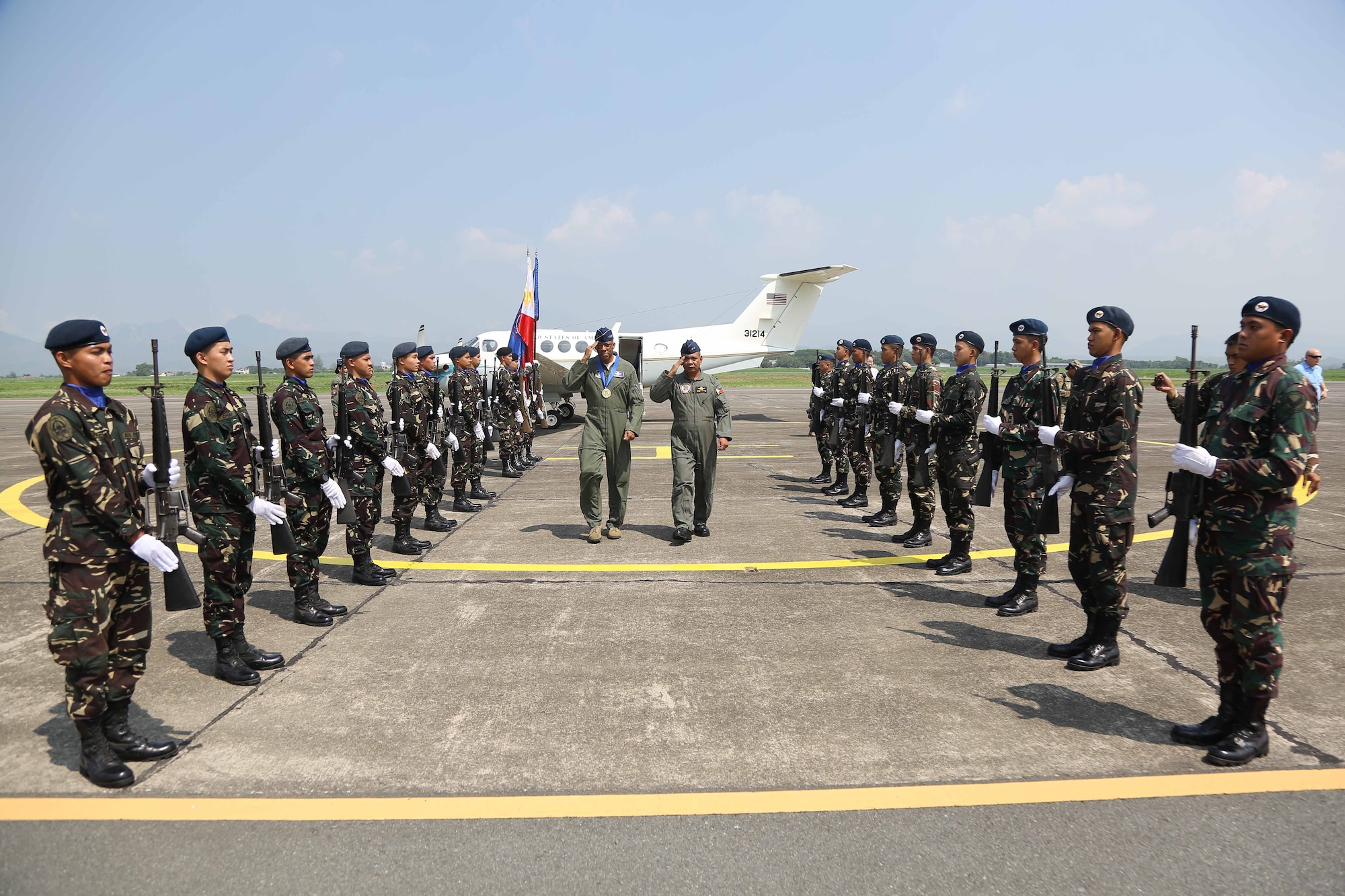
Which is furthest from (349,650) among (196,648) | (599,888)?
(599,888)

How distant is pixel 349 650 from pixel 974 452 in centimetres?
505

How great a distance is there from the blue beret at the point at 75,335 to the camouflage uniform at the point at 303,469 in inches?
72.0

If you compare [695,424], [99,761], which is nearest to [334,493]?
[99,761]

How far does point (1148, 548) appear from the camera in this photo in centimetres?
739

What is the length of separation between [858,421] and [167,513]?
7.91m

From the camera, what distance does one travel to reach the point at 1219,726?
3590mm

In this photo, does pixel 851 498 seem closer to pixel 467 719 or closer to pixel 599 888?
pixel 467 719

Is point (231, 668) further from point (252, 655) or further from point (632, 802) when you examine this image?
point (632, 802)

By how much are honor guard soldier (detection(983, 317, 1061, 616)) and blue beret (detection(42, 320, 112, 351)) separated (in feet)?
17.1

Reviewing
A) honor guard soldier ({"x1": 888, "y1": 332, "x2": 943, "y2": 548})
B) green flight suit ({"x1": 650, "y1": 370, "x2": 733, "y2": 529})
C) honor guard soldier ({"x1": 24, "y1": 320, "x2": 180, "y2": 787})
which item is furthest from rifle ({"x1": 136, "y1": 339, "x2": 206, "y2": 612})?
honor guard soldier ({"x1": 888, "y1": 332, "x2": 943, "y2": 548})

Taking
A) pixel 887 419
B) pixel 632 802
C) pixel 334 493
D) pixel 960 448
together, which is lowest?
pixel 632 802

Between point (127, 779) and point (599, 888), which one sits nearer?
point (599, 888)

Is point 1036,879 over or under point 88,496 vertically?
under

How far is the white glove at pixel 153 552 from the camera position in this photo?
335 centimetres
